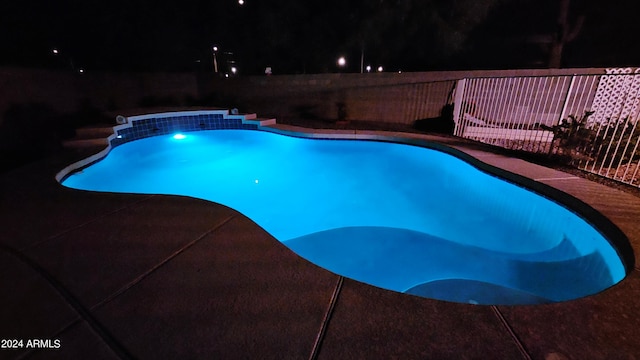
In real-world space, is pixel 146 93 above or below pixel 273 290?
above

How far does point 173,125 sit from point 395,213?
6402mm

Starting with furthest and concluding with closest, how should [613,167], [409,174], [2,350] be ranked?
[409,174]
[613,167]
[2,350]

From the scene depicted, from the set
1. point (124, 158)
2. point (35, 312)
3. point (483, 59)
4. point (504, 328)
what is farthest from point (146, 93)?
point (483, 59)

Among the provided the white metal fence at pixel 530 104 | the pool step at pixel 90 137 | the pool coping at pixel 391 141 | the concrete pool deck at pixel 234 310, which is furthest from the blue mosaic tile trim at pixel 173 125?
the white metal fence at pixel 530 104

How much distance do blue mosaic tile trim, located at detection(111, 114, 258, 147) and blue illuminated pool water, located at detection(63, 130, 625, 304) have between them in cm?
35

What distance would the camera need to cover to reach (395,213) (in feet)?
12.1

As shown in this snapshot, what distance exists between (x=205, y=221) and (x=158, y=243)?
36 centimetres

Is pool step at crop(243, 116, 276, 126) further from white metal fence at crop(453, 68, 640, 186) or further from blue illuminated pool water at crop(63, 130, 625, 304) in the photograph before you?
white metal fence at crop(453, 68, 640, 186)

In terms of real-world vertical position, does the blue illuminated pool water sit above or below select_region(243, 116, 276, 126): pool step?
below

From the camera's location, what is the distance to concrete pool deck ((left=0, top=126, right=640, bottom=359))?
A: 1.11 m

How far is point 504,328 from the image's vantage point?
3.99 feet

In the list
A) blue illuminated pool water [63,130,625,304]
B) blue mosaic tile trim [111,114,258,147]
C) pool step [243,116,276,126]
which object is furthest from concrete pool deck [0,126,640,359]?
pool step [243,116,276,126]

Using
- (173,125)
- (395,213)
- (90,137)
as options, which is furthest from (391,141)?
(90,137)

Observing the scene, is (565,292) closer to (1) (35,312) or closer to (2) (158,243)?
(2) (158,243)
